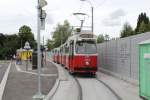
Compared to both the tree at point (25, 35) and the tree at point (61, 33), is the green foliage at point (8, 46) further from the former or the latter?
the tree at point (61, 33)

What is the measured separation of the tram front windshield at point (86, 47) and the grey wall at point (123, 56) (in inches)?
69.8

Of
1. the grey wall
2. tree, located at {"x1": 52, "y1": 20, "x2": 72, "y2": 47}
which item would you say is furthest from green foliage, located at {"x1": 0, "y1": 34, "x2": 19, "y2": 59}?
the grey wall

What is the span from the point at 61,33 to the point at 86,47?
4195 inches

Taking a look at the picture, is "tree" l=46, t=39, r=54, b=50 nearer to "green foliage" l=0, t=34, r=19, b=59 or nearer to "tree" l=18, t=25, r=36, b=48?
"tree" l=18, t=25, r=36, b=48

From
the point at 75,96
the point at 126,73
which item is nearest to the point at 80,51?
the point at 126,73

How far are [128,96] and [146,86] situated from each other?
8.39 feet

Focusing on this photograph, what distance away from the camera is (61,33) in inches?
5413

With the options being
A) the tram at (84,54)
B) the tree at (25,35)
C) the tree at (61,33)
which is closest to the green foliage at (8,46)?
the tree at (25,35)

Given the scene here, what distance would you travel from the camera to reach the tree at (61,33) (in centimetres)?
14038

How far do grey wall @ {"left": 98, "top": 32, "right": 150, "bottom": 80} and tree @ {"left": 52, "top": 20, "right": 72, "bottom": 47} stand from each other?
100722 millimetres

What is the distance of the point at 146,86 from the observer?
15344 mm

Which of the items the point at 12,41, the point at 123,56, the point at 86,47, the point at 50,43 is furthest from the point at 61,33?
the point at 123,56

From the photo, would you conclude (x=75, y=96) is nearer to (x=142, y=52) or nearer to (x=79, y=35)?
(x=142, y=52)

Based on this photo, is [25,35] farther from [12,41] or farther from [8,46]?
[8,46]
